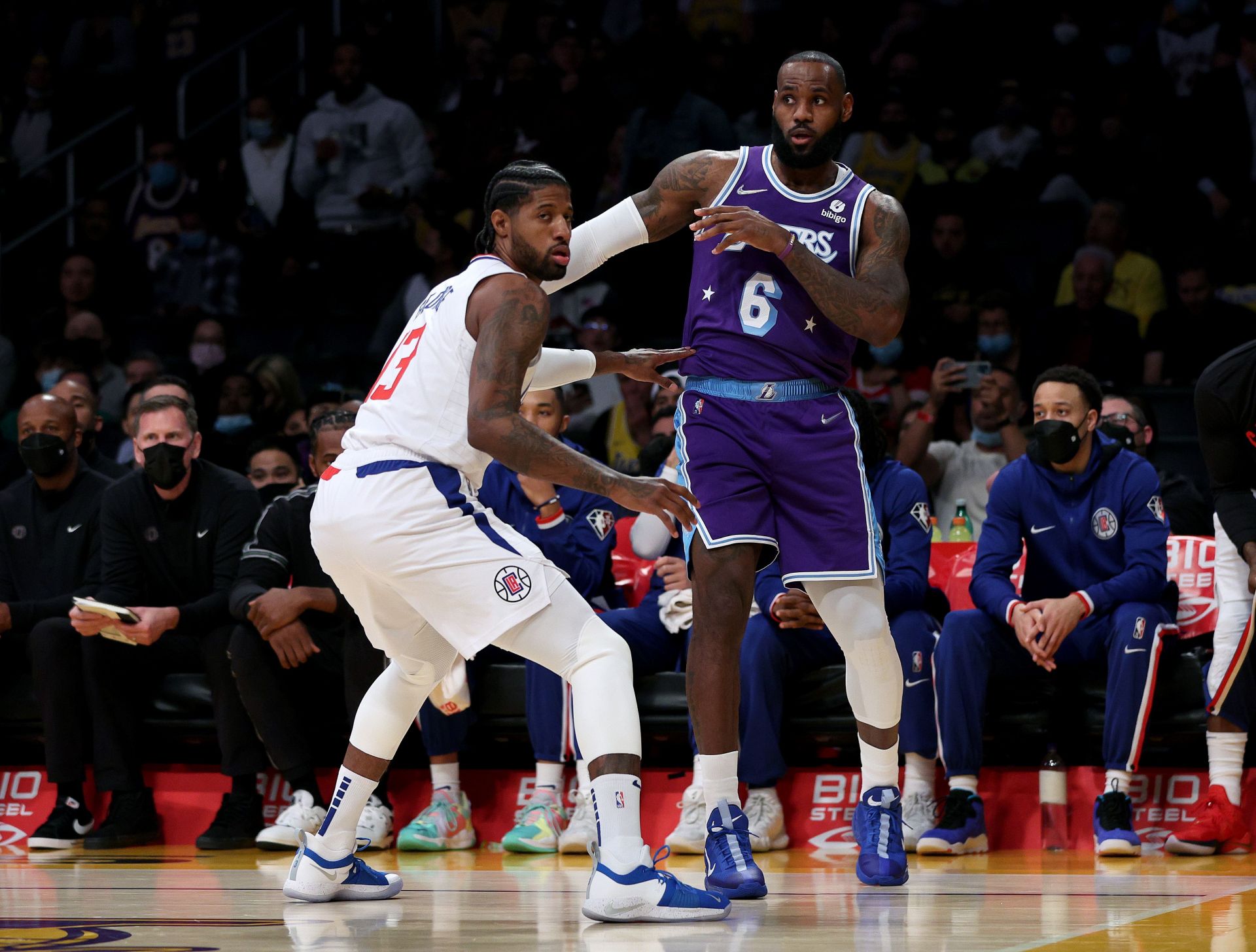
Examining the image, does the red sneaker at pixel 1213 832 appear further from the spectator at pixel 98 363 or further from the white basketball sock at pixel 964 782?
the spectator at pixel 98 363

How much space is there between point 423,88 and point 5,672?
6963 millimetres

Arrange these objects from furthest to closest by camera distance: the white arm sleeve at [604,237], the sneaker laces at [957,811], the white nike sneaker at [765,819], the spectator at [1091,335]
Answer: the spectator at [1091,335] → the white nike sneaker at [765,819] → the sneaker laces at [957,811] → the white arm sleeve at [604,237]

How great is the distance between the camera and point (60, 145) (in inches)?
517

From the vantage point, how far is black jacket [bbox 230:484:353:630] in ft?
22.3

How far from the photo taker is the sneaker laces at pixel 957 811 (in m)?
5.88

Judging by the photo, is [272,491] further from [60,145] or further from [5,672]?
[60,145]

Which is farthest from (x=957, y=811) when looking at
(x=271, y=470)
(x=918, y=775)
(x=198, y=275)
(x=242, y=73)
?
(x=242, y=73)

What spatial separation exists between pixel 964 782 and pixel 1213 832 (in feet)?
2.79

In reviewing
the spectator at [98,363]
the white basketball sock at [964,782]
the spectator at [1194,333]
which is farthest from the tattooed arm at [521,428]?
the spectator at [98,363]

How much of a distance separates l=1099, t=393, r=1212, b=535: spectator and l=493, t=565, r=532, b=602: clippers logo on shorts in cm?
376

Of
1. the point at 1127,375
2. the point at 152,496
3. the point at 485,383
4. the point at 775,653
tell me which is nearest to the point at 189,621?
the point at 152,496

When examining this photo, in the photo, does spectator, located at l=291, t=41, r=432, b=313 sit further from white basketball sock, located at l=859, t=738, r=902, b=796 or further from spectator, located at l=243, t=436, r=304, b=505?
white basketball sock, located at l=859, t=738, r=902, b=796

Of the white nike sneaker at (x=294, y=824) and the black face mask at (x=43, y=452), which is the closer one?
the white nike sneaker at (x=294, y=824)

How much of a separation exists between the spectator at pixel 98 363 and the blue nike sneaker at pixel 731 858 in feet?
22.0
